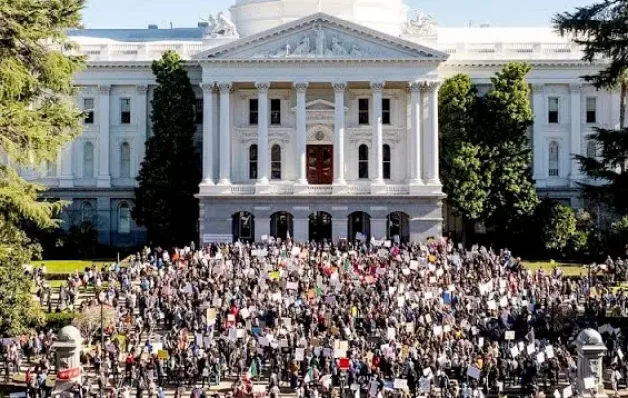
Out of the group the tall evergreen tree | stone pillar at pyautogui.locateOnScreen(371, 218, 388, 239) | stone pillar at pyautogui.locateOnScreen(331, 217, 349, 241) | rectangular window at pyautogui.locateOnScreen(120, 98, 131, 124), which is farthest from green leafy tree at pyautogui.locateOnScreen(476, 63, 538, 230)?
rectangular window at pyautogui.locateOnScreen(120, 98, 131, 124)

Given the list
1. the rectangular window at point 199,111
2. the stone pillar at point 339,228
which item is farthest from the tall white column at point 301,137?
the rectangular window at point 199,111

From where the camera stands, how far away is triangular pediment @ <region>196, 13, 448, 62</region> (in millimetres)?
67250

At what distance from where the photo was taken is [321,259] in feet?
173

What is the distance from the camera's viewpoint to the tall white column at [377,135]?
68062mm

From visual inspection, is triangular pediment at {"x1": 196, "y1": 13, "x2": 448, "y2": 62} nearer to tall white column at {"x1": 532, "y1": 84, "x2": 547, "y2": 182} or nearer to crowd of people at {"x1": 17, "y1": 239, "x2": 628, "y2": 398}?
tall white column at {"x1": 532, "y1": 84, "x2": 547, "y2": 182}

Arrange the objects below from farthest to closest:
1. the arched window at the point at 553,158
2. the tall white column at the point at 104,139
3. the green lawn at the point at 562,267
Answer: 1. the tall white column at the point at 104,139
2. the arched window at the point at 553,158
3. the green lawn at the point at 562,267

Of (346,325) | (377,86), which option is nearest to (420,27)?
(377,86)

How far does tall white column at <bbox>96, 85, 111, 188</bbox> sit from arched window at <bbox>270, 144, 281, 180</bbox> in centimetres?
1266

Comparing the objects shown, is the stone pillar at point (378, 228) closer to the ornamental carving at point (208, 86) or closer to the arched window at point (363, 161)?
the arched window at point (363, 161)

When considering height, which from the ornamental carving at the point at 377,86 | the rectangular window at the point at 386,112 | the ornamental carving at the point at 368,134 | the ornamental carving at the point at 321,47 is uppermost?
the ornamental carving at the point at 321,47

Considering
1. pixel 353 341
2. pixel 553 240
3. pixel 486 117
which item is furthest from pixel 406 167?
pixel 353 341

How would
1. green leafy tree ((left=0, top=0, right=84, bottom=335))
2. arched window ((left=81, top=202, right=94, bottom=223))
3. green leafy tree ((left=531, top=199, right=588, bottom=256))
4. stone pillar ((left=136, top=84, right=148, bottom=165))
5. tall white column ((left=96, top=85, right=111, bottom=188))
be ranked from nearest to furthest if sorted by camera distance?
green leafy tree ((left=0, top=0, right=84, bottom=335)) → green leafy tree ((left=531, top=199, right=588, bottom=256)) → stone pillar ((left=136, top=84, right=148, bottom=165)) → tall white column ((left=96, top=85, right=111, bottom=188)) → arched window ((left=81, top=202, right=94, bottom=223))

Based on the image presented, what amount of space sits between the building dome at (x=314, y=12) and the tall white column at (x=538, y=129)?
1107 centimetres

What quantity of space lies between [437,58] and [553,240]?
1412 centimetres
